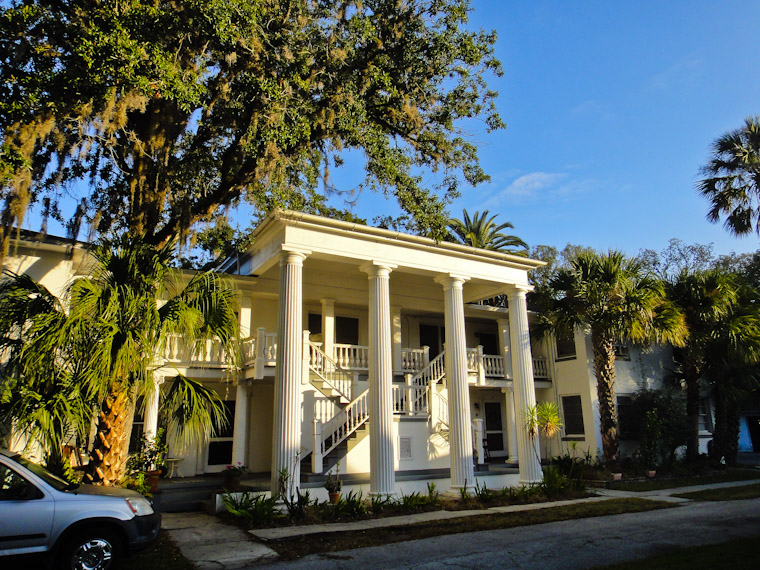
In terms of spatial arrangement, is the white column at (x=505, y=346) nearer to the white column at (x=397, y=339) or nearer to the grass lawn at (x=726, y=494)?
the white column at (x=397, y=339)

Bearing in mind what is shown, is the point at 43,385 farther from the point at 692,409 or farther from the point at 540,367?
the point at 692,409

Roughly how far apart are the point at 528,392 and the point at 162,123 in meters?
11.7

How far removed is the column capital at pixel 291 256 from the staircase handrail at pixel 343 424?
4.20m

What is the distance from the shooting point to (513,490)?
1374cm

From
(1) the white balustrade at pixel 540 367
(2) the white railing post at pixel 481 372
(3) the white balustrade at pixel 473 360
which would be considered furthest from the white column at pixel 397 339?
(1) the white balustrade at pixel 540 367

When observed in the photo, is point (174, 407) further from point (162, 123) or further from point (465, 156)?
point (465, 156)

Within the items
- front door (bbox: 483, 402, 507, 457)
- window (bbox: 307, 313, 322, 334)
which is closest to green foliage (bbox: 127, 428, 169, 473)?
window (bbox: 307, 313, 322, 334)

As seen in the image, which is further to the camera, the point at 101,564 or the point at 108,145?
the point at 108,145

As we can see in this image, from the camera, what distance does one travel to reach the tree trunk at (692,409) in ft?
64.5

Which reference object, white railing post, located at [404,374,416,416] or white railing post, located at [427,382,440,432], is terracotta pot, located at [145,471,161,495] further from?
white railing post, located at [427,382,440,432]

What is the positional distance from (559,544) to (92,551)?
22.4 feet

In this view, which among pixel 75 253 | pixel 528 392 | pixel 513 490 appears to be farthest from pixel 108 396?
pixel 528 392

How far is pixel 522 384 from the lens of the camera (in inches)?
607

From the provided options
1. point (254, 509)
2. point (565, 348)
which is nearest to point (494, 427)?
point (565, 348)
